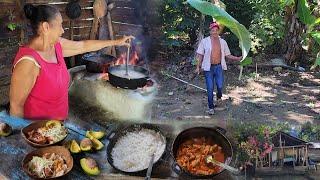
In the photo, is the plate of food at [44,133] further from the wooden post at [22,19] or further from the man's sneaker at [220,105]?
the man's sneaker at [220,105]

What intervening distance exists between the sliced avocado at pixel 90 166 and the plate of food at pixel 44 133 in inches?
10.5

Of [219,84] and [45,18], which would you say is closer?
[45,18]

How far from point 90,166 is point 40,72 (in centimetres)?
87

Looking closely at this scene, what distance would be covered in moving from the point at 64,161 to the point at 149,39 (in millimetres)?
5615

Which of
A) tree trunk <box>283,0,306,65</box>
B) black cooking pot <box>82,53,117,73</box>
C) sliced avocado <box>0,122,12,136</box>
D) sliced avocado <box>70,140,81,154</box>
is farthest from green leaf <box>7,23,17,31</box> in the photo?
tree trunk <box>283,0,306,65</box>

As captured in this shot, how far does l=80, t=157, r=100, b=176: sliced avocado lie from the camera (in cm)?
235

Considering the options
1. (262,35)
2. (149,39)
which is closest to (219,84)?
(149,39)

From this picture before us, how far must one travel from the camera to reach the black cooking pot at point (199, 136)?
2.31 metres

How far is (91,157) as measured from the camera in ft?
8.39

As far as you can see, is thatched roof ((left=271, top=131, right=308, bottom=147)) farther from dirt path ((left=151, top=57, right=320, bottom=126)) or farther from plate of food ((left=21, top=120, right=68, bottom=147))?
dirt path ((left=151, top=57, right=320, bottom=126))

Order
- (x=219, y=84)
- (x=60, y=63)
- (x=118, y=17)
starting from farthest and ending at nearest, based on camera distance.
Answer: (x=118, y=17)
(x=219, y=84)
(x=60, y=63)

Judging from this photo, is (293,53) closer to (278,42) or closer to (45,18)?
(278,42)

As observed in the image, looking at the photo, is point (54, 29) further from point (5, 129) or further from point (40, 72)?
point (5, 129)

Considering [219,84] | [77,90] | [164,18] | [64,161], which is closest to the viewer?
[64,161]
